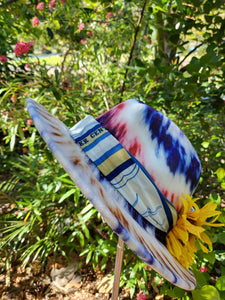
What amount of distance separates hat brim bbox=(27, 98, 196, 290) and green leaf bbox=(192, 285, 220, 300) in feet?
0.59

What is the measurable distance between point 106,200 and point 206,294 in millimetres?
444

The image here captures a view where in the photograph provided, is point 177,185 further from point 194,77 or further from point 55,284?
point 55,284

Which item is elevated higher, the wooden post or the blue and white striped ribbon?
the blue and white striped ribbon

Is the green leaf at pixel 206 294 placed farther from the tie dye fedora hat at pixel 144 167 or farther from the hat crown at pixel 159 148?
the hat crown at pixel 159 148

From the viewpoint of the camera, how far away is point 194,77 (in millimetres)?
791

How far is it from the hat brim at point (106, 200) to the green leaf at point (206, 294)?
7.1 inches

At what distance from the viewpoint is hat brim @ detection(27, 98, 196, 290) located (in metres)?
0.31

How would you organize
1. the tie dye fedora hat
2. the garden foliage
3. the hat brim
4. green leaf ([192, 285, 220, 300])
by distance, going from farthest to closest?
1. the garden foliage
2. green leaf ([192, 285, 220, 300])
3. the tie dye fedora hat
4. the hat brim

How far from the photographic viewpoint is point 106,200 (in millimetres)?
367

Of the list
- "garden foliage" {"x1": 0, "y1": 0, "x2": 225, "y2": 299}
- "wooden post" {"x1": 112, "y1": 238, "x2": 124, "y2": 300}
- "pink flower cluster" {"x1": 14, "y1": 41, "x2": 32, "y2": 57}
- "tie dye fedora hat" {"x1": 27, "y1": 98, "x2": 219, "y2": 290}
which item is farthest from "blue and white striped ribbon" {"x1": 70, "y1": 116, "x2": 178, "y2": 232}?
"pink flower cluster" {"x1": 14, "y1": 41, "x2": 32, "y2": 57}

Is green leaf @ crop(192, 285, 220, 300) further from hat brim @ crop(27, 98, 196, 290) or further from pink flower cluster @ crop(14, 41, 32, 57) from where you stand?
pink flower cluster @ crop(14, 41, 32, 57)

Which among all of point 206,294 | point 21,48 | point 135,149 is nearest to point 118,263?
point 206,294

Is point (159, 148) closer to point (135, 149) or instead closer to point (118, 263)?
point (135, 149)

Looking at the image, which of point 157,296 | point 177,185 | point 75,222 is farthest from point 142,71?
point 157,296
